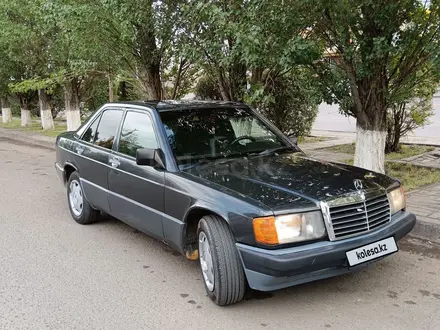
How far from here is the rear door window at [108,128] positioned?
4891mm

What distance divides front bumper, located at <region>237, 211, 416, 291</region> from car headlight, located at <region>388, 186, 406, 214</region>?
602 millimetres

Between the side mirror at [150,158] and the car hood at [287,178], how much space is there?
0.92 feet

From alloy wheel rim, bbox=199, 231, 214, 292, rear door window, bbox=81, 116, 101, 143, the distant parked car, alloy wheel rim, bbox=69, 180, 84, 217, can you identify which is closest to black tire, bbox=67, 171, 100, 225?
alloy wheel rim, bbox=69, 180, 84, 217

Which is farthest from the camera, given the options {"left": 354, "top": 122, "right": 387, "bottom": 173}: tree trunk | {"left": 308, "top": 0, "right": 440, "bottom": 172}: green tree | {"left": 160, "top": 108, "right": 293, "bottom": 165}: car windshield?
{"left": 354, "top": 122, "right": 387, "bottom": 173}: tree trunk

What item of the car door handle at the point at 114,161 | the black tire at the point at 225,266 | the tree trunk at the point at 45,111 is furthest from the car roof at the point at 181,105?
the tree trunk at the point at 45,111

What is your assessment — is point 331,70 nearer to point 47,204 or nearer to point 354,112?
point 354,112

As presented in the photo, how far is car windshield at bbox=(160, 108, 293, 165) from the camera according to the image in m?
4.14

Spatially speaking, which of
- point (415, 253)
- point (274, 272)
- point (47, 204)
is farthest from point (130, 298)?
point (47, 204)

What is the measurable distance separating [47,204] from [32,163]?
13.9ft

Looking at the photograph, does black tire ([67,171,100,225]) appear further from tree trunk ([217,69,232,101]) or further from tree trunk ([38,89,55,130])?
tree trunk ([38,89,55,130])

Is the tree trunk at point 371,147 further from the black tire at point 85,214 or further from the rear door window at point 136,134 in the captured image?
the black tire at point 85,214

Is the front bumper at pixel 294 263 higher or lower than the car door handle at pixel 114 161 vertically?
lower

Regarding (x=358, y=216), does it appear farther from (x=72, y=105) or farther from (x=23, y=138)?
(x=23, y=138)

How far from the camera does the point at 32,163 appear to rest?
10.3m
